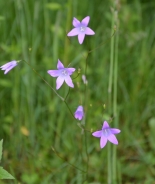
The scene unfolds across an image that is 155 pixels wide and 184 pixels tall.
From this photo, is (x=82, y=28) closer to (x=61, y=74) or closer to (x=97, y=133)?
(x=61, y=74)

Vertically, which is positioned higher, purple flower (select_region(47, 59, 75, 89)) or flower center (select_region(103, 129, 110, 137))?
purple flower (select_region(47, 59, 75, 89))

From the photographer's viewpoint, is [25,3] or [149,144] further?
[25,3]

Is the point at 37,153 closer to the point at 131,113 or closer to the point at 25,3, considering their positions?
the point at 131,113

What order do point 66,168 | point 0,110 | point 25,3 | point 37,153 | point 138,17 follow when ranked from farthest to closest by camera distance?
point 138,17 → point 25,3 → point 0,110 → point 37,153 → point 66,168

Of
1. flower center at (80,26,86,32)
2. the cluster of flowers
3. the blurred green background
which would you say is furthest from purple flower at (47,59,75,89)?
the blurred green background

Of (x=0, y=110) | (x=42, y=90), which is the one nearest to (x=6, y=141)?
(x=0, y=110)

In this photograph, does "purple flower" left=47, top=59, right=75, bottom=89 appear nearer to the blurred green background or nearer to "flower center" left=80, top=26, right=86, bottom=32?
"flower center" left=80, top=26, right=86, bottom=32

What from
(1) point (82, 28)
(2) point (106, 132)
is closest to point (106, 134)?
(2) point (106, 132)

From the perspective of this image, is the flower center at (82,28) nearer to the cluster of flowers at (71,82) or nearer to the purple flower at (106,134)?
the cluster of flowers at (71,82)

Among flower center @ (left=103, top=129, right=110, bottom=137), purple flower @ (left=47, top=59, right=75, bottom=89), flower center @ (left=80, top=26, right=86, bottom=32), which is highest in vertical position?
flower center @ (left=80, top=26, right=86, bottom=32)
